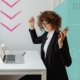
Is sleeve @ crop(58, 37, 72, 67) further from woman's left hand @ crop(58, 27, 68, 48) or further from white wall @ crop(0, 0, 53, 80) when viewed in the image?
white wall @ crop(0, 0, 53, 80)

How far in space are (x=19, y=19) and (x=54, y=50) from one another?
99cm

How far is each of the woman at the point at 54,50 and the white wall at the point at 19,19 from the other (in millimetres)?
698

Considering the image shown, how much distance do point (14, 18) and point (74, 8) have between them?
0.94 meters

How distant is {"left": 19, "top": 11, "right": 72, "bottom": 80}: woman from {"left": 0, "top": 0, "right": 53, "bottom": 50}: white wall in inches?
27.5

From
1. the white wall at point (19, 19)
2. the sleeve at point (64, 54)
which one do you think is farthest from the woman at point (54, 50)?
the white wall at point (19, 19)

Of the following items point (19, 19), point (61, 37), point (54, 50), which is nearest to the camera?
point (61, 37)

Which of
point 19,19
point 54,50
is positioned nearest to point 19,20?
point 19,19

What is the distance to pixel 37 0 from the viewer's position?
256cm

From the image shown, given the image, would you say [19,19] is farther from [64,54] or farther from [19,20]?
A: [64,54]

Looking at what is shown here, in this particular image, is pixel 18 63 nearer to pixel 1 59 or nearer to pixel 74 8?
pixel 1 59

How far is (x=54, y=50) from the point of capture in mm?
1735

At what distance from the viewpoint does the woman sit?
1.62m

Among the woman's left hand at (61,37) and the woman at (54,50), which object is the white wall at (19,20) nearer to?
the woman at (54,50)

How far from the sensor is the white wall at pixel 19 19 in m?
2.55
